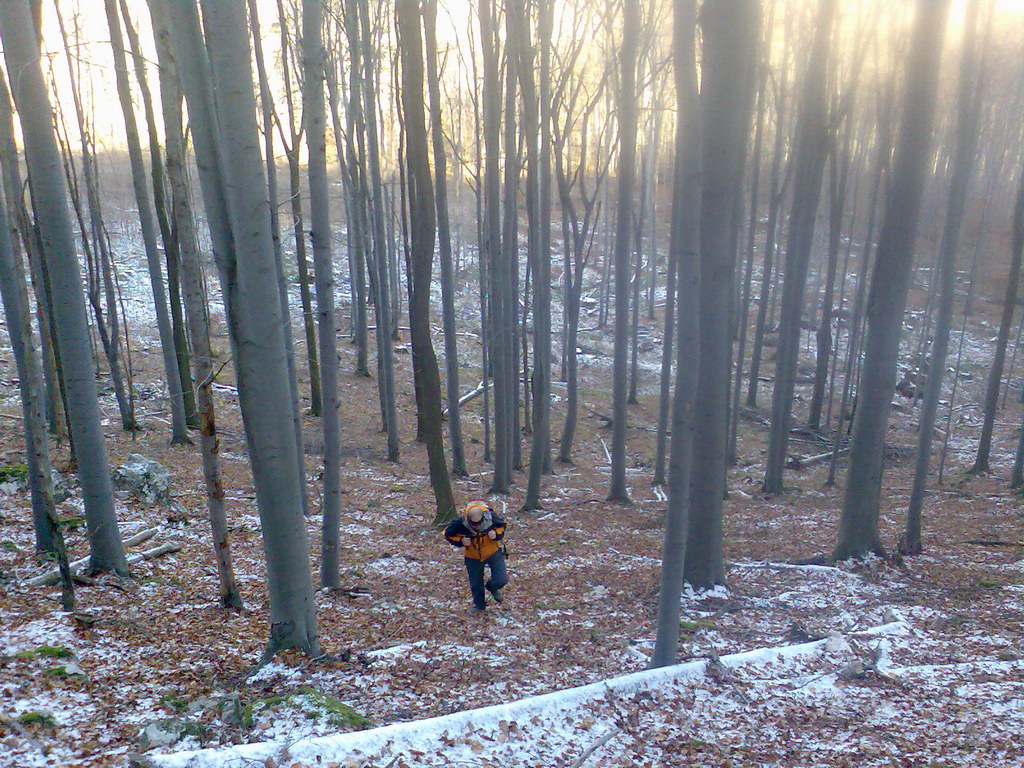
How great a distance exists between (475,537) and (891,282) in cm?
613

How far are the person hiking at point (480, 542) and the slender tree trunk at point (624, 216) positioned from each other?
20.9 ft

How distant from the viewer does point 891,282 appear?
821 cm

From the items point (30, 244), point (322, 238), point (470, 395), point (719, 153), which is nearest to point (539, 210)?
point (322, 238)

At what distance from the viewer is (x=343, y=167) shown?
14.0m

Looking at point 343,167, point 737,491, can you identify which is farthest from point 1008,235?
point 343,167

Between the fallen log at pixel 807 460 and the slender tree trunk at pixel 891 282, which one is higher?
the slender tree trunk at pixel 891 282

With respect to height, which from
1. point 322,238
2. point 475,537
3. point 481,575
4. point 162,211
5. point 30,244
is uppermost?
point 162,211

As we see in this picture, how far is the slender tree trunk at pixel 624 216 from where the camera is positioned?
11.6 meters

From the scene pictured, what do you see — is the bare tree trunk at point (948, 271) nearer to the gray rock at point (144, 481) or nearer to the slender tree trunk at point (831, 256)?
the slender tree trunk at point (831, 256)

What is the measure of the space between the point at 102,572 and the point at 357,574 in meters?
2.89

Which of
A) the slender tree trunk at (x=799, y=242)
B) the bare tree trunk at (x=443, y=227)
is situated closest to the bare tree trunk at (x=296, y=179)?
the bare tree trunk at (x=443, y=227)

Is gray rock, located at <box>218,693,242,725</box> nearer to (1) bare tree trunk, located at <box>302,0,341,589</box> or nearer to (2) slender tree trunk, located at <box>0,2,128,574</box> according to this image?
(1) bare tree trunk, located at <box>302,0,341,589</box>

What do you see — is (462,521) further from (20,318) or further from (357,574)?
(20,318)

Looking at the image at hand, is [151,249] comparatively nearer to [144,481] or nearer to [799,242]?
[144,481]
